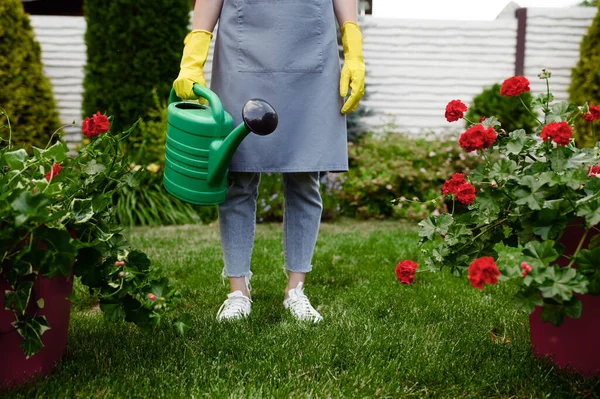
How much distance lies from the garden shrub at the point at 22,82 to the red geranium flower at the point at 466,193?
4.00m

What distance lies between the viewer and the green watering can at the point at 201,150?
1716 mm

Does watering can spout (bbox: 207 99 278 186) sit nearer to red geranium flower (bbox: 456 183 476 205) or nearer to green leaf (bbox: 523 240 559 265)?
red geranium flower (bbox: 456 183 476 205)

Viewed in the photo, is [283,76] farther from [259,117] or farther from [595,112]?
[595,112]

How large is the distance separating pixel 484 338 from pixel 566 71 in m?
5.02

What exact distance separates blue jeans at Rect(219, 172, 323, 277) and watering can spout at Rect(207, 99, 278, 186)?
0.90 feet

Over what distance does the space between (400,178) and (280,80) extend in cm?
327

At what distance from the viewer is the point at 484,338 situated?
5.71ft

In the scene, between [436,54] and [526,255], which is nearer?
[526,255]

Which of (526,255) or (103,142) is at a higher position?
(103,142)

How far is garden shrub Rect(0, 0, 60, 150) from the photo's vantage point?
179 inches

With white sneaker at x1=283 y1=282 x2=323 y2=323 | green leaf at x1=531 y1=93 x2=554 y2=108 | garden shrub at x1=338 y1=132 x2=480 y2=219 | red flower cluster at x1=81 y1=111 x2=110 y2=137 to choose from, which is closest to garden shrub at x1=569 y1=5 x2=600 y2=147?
garden shrub at x1=338 y1=132 x2=480 y2=219

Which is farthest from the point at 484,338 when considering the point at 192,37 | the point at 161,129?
the point at 161,129

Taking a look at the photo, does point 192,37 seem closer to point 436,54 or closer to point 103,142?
point 103,142

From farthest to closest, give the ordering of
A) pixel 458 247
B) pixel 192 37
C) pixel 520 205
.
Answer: pixel 192 37 → pixel 458 247 → pixel 520 205
